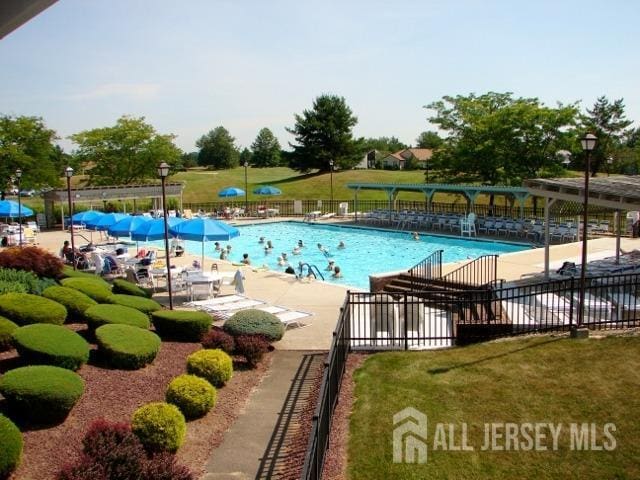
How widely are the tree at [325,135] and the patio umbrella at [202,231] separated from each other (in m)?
48.9

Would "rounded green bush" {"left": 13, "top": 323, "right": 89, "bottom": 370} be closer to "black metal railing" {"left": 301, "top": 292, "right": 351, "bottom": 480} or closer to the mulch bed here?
the mulch bed

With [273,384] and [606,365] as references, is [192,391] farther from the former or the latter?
[606,365]

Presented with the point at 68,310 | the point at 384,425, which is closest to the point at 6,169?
the point at 68,310

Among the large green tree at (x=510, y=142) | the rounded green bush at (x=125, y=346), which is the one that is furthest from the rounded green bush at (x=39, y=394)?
the large green tree at (x=510, y=142)

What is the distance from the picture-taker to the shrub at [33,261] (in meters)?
12.3

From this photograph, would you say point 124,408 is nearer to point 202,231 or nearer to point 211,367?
point 211,367

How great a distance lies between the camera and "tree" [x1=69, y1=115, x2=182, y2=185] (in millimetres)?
45781

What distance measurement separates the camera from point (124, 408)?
799 cm

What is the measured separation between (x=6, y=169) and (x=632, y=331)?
A: 40.4 meters

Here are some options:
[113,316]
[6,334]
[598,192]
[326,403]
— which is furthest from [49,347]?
[598,192]

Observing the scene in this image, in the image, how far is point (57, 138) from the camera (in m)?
44.3

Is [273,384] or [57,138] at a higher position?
[57,138]

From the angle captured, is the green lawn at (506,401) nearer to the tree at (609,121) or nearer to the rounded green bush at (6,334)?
the rounded green bush at (6,334)

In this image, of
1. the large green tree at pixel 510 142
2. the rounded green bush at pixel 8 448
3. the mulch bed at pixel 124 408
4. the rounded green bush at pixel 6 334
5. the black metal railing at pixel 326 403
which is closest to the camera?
the black metal railing at pixel 326 403
